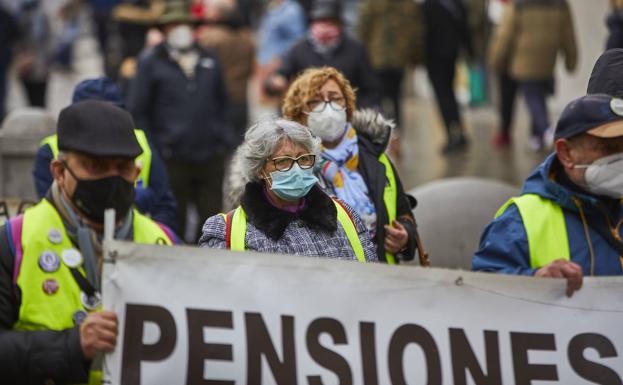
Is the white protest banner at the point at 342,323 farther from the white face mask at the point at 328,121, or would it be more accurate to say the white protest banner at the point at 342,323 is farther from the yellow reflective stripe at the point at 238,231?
the white face mask at the point at 328,121

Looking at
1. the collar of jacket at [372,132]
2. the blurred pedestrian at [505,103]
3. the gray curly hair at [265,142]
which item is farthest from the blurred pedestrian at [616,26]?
the blurred pedestrian at [505,103]

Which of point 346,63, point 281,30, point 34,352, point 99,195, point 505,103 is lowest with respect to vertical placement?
point 34,352

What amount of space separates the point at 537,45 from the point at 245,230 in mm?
9955

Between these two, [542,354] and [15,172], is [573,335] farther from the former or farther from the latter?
[15,172]

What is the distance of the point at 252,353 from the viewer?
4758mm

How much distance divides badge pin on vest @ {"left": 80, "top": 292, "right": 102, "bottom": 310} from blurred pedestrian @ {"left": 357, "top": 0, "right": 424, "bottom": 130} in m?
10.7

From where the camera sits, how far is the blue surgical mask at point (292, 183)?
563 centimetres

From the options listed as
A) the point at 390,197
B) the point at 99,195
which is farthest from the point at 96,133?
the point at 390,197

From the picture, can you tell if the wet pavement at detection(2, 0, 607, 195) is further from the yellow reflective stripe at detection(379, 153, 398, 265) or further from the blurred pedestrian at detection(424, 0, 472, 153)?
the yellow reflective stripe at detection(379, 153, 398, 265)

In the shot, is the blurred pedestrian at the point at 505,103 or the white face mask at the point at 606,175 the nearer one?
the white face mask at the point at 606,175

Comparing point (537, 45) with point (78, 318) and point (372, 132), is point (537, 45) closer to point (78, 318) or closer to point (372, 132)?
point (372, 132)

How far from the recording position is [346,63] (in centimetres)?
1159

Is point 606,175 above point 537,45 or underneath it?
underneath

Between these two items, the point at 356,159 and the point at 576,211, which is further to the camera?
the point at 356,159
